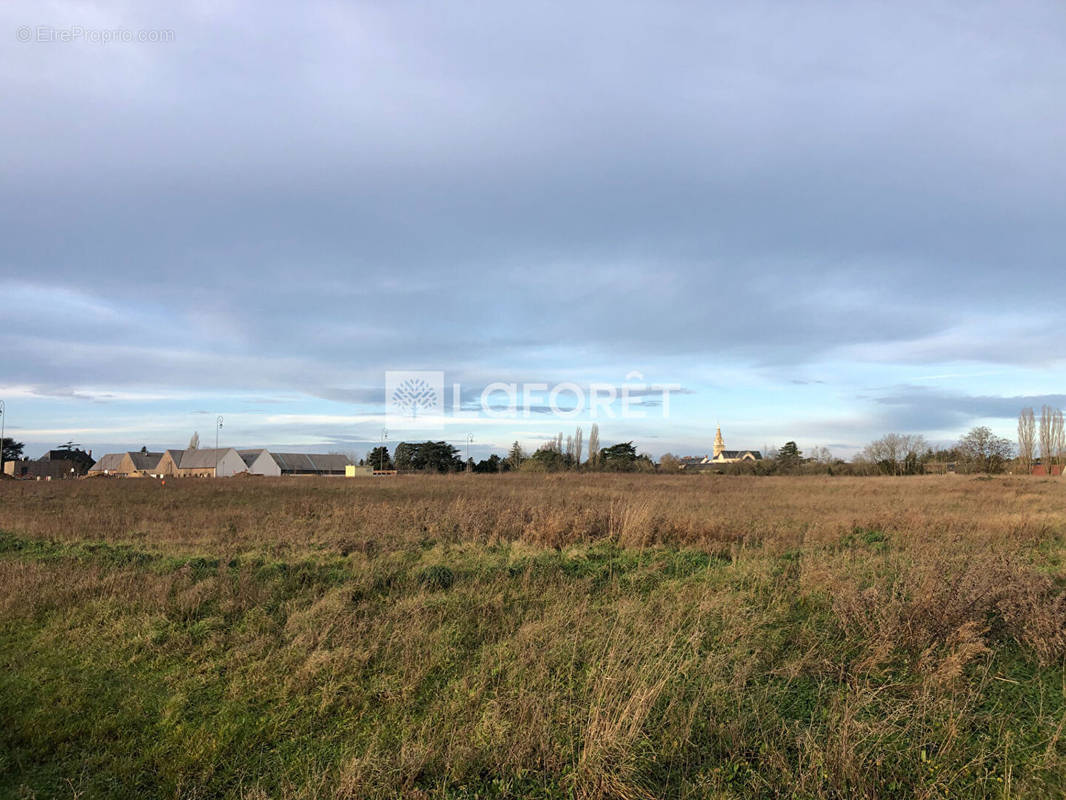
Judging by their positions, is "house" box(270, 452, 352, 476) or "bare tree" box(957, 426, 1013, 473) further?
"house" box(270, 452, 352, 476)

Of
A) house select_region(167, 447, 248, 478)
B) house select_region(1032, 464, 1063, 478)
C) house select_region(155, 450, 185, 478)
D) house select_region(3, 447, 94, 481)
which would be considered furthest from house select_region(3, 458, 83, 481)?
house select_region(1032, 464, 1063, 478)

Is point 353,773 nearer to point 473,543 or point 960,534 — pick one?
point 473,543

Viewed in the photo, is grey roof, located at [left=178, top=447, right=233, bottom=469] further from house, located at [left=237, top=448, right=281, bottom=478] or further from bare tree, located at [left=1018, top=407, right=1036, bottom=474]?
bare tree, located at [left=1018, top=407, right=1036, bottom=474]

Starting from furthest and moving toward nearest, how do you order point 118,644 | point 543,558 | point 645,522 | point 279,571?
point 645,522 < point 543,558 < point 279,571 < point 118,644

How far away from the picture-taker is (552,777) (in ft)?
12.7

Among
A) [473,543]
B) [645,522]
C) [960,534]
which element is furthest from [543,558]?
[960,534]

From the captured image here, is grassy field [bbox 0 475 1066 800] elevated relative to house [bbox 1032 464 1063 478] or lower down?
elevated

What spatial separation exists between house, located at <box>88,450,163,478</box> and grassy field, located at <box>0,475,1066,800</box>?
9981cm

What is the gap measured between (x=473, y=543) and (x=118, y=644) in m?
6.03

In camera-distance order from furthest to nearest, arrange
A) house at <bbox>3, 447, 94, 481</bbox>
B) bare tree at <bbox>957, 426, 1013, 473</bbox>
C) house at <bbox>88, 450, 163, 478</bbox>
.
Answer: house at <bbox>88, 450, 163, 478</bbox>
house at <bbox>3, 447, 94, 481</bbox>
bare tree at <bbox>957, 426, 1013, 473</bbox>

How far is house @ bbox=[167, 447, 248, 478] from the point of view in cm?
8625

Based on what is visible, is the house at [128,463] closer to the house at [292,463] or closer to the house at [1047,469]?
the house at [292,463]

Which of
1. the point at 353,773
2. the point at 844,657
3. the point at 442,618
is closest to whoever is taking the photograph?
the point at 353,773

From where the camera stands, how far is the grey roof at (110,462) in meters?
97.1
